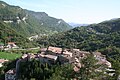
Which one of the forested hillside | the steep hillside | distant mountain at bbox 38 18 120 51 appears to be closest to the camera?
the forested hillside

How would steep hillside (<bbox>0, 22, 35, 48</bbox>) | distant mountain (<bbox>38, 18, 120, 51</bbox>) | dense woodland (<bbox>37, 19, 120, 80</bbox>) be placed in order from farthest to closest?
1. steep hillside (<bbox>0, 22, 35, 48</bbox>)
2. distant mountain (<bbox>38, 18, 120, 51</bbox>)
3. dense woodland (<bbox>37, 19, 120, 80</bbox>)

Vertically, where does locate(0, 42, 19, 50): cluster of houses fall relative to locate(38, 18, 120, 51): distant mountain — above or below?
below

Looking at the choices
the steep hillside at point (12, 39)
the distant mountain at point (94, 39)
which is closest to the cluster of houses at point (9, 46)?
the steep hillside at point (12, 39)

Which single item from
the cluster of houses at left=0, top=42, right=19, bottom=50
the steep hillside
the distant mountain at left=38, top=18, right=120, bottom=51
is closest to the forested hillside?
the distant mountain at left=38, top=18, right=120, bottom=51

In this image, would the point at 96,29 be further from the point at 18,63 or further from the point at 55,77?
the point at 55,77

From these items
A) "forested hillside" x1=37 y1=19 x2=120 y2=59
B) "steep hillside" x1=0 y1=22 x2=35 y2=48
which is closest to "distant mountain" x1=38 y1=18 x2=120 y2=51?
"forested hillside" x1=37 y1=19 x2=120 y2=59

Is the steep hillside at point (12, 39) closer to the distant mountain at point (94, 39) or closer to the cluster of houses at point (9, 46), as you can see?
the cluster of houses at point (9, 46)

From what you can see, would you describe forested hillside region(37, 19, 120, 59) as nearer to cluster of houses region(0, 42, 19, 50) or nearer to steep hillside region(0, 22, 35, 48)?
steep hillside region(0, 22, 35, 48)

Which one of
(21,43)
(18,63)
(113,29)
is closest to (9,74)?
(18,63)

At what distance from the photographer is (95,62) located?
3528cm

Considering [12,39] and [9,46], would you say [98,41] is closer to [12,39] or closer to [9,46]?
[9,46]

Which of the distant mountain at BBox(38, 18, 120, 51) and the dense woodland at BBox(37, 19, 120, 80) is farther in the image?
the distant mountain at BBox(38, 18, 120, 51)

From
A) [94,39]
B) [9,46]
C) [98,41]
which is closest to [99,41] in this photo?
[98,41]

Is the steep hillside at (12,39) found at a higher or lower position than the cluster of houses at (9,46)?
higher
